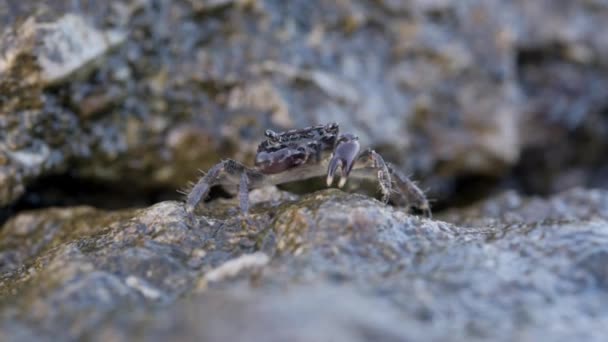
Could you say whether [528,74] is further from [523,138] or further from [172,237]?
[172,237]

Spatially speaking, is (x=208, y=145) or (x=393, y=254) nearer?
(x=393, y=254)

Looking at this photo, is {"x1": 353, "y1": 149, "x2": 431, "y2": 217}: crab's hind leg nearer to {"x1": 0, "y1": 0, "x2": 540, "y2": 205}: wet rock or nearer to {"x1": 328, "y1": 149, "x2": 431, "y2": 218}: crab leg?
{"x1": 328, "y1": 149, "x2": 431, "y2": 218}: crab leg

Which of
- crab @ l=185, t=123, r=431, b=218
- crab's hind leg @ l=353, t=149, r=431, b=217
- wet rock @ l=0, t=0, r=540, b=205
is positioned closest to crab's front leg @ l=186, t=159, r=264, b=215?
crab @ l=185, t=123, r=431, b=218

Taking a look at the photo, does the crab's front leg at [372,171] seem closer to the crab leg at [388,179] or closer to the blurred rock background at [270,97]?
the crab leg at [388,179]

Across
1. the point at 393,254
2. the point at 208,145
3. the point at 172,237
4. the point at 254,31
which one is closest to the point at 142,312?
the point at 172,237

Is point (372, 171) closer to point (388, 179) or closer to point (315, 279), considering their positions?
point (388, 179)
